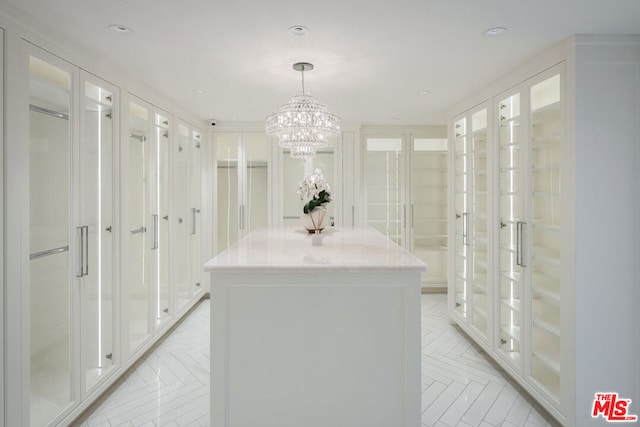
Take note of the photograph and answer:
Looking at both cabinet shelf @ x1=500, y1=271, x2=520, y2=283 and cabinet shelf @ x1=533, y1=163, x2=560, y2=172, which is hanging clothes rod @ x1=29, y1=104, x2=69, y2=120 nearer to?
cabinet shelf @ x1=533, y1=163, x2=560, y2=172

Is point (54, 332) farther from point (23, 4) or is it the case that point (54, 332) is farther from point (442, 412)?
point (442, 412)

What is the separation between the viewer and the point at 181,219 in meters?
4.57

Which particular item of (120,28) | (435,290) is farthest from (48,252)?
(435,290)

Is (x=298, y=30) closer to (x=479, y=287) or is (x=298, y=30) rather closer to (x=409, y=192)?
(x=479, y=287)

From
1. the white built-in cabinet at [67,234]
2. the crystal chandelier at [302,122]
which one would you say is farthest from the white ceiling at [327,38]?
the white built-in cabinet at [67,234]

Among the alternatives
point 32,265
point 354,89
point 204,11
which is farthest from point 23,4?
point 354,89

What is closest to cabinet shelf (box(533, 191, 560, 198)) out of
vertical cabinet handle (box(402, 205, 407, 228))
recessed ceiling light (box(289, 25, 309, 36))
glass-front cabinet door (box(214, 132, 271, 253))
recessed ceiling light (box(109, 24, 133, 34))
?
recessed ceiling light (box(289, 25, 309, 36))

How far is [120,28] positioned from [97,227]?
138 cm

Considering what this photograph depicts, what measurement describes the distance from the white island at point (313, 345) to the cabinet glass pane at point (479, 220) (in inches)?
75.6

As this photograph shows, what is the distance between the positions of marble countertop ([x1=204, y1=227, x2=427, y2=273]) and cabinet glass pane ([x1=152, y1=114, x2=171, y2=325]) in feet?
4.10

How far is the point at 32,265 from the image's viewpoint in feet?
7.17

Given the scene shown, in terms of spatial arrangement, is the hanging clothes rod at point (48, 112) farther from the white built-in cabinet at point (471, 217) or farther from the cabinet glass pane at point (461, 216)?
the cabinet glass pane at point (461, 216)

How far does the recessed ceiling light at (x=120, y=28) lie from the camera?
2275 mm

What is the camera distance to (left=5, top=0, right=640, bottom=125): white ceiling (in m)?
2.04
